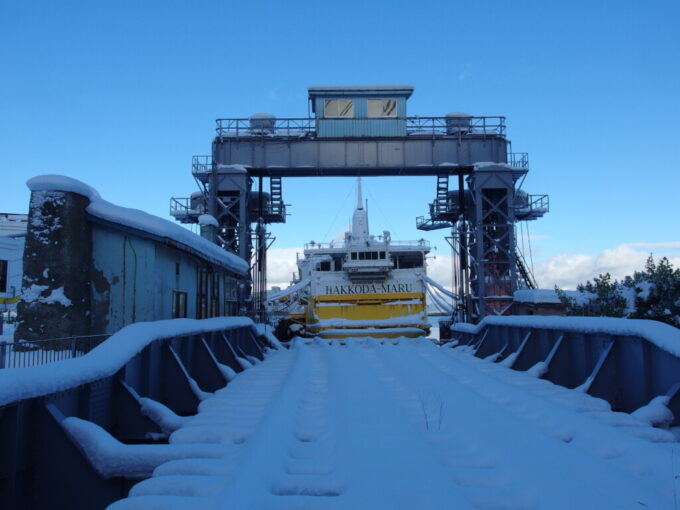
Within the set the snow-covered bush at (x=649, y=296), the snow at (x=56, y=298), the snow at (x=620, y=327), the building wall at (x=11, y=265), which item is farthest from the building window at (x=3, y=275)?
the snow-covered bush at (x=649, y=296)

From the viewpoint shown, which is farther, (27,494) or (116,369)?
A: (116,369)

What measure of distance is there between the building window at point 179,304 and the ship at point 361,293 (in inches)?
448

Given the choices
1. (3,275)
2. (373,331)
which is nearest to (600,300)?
(373,331)

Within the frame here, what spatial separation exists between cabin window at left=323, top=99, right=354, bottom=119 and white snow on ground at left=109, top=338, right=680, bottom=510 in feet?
67.4

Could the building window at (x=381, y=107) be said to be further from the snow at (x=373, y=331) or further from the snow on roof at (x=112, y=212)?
the snow on roof at (x=112, y=212)

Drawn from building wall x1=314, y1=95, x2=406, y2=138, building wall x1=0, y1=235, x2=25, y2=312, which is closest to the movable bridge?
building wall x1=0, y1=235, x2=25, y2=312

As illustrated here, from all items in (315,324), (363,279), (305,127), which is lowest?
(315,324)

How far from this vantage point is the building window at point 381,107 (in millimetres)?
25578

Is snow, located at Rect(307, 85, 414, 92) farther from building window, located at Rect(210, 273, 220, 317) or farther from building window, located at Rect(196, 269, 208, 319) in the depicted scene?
building window, located at Rect(196, 269, 208, 319)

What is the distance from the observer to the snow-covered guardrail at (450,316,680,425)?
5492 mm

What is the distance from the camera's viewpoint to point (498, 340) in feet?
34.1

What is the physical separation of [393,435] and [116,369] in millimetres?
2565

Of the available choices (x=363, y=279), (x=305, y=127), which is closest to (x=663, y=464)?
(x=305, y=127)

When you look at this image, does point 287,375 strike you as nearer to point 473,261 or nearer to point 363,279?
point 473,261
